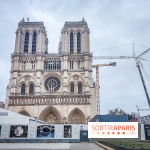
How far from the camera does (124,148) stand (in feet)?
39.3

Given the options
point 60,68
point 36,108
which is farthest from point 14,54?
point 36,108

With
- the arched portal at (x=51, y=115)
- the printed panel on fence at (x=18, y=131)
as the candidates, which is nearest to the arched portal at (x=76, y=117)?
the arched portal at (x=51, y=115)

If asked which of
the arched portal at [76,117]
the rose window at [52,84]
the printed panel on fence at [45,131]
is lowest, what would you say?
the printed panel on fence at [45,131]

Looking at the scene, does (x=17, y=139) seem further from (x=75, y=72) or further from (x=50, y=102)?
(x=75, y=72)

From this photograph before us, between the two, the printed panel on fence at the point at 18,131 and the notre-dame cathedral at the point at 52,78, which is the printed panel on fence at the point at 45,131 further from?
the notre-dame cathedral at the point at 52,78

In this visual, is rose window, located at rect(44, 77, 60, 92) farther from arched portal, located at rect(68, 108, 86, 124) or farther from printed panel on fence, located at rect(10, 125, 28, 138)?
printed panel on fence, located at rect(10, 125, 28, 138)

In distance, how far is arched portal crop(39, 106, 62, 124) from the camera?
43.2 m

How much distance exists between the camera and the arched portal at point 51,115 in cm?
4315

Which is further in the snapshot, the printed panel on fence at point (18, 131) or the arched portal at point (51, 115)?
the arched portal at point (51, 115)

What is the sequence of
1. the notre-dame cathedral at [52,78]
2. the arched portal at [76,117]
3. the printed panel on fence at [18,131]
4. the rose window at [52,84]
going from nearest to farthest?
the printed panel on fence at [18,131], the arched portal at [76,117], the notre-dame cathedral at [52,78], the rose window at [52,84]

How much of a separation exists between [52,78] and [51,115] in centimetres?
874

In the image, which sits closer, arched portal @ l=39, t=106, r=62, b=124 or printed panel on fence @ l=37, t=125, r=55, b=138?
printed panel on fence @ l=37, t=125, r=55, b=138

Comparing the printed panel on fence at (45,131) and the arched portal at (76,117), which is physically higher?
the arched portal at (76,117)

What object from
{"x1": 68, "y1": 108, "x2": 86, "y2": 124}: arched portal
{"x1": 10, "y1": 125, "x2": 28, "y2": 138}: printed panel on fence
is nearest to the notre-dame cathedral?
{"x1": 68, "y1": 108, "x2": 86, "y2": 124}: arched portal
